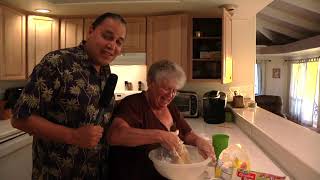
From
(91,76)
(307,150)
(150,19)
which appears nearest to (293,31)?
(150,19)

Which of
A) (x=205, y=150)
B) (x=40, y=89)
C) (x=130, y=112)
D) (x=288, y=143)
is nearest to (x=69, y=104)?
(x=40, y=89)

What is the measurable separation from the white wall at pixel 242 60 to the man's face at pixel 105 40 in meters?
1.95

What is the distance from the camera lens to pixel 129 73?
3.16 m

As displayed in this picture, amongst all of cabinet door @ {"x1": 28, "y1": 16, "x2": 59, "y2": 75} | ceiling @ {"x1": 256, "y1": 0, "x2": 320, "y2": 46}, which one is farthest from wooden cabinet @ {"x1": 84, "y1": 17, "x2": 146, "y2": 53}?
ceiling @ {"x1": 256, "y1": 0, "x2": 320, "y2": 46}

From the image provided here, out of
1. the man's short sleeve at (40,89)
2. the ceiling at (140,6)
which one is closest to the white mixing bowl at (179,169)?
the man's short sleeve at (40,89)

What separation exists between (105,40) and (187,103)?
1874 mm

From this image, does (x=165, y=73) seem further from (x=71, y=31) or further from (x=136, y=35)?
(x=71, y=31)

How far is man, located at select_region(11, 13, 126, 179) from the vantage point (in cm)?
93

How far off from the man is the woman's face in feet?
0.64

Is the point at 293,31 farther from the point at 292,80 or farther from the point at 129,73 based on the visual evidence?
the point at 129,73

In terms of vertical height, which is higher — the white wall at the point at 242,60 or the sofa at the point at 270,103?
the white wall at the point at 242,60

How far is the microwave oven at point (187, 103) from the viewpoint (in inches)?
111

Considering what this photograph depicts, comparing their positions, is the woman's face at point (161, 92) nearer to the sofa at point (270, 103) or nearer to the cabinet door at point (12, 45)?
the cabinet door at point (12, 45)

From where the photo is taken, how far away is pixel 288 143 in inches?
Answer: 55.2
